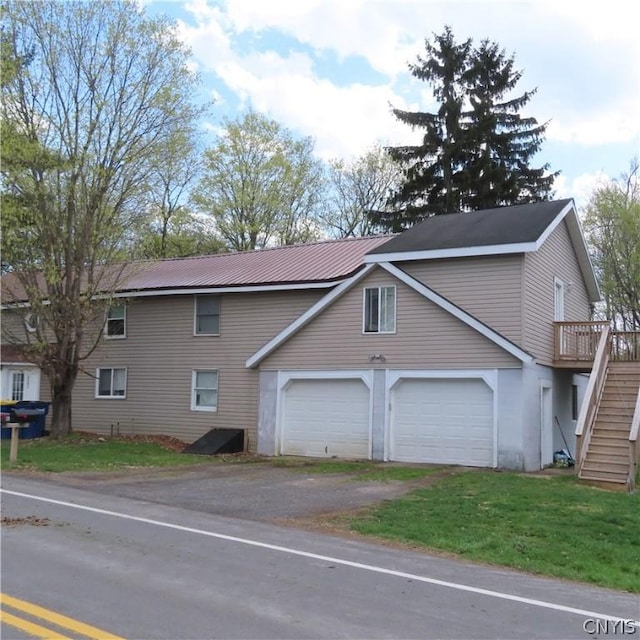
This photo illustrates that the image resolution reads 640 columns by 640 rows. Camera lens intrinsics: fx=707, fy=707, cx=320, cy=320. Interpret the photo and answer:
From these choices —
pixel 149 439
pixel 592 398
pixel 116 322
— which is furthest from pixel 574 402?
pixel 116 322

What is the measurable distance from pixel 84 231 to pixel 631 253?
86.7 feet

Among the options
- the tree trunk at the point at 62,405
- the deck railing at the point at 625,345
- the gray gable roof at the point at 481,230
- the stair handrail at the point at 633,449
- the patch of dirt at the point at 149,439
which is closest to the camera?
the stair handrail at the point at 633,449

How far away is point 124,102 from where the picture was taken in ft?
68.4

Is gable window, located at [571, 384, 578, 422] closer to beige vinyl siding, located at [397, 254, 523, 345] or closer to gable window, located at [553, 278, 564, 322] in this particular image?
gable window, located at [553, 278, 564, 322]

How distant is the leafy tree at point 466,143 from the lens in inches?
1473

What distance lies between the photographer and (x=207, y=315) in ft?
74.8

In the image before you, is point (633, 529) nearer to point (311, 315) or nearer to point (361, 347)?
point (361, 347)

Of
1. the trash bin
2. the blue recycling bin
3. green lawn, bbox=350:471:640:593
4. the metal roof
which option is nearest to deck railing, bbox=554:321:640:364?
the metal roof

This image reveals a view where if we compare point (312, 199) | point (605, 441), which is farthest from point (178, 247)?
point (605, 441)

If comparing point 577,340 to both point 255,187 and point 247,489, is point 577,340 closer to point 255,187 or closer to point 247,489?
point 247,489

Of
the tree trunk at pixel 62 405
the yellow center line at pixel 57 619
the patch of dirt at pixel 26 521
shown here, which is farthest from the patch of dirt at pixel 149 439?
the yellow center line at pixel 57 619

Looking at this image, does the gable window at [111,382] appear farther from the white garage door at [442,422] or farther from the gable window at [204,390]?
the white garage door at [442,422]

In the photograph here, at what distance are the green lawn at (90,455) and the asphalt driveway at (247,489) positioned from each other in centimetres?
110

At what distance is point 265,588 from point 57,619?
1854 millimetres
